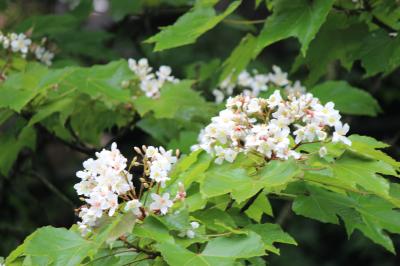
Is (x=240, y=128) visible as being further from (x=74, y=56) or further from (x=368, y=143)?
(x=74, y=56)

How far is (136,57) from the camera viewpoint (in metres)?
6.03

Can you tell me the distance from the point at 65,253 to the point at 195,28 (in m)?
1.44

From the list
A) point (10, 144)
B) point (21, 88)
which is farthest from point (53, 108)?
point (10, 144)

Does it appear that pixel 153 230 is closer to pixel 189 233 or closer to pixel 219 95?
pixel 189 233

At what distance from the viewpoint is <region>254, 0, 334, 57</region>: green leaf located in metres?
2.89

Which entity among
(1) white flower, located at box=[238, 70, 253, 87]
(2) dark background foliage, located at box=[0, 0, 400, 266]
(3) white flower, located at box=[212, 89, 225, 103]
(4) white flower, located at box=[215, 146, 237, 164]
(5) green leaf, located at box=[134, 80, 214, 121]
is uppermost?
(4) white flower, located at box=[215, 146, 237, 164]

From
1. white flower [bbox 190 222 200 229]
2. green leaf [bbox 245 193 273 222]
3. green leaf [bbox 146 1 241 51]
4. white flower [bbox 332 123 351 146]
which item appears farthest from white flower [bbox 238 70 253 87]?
white flower [bbox 190 222 200 229]

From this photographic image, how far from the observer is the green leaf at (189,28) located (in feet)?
10.5

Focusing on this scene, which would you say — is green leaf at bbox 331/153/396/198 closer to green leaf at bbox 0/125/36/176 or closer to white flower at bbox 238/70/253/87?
white flower at bbox 238/70/253/87

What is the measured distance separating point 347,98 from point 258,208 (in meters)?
1.58

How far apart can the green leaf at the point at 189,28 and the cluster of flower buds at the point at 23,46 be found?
1.03 metres

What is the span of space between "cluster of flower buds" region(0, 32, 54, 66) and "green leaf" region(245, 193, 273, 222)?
1.95m

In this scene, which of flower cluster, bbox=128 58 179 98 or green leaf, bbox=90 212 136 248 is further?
flower cluster, bbox=128 58 179 98

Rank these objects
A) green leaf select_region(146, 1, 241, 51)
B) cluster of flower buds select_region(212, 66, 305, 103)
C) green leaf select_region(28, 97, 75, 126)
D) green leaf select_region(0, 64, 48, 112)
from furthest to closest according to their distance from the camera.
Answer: cluster of flower buds select_region(212, 66, 305, 103) < green leaf select_region(28, 97, 75, 126) < green leaf select_region(0, 64, 48, 112) < green leaf select_region(146, 1, 241, 51)
